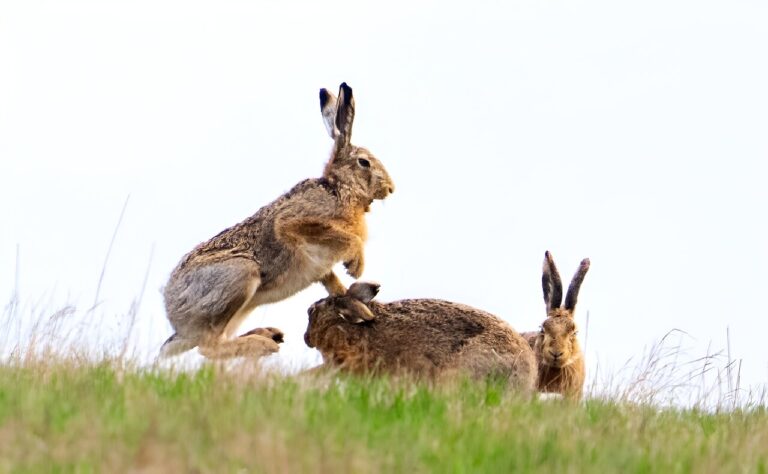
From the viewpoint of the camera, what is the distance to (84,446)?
481cm

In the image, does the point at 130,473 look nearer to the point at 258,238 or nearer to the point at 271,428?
the point at 271,428

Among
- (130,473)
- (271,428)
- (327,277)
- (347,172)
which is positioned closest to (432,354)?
(327,277)

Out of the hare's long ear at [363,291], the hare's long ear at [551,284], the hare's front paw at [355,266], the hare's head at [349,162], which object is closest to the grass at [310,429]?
the hare's long ear at [363,291]

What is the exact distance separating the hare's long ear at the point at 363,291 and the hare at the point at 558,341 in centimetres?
162

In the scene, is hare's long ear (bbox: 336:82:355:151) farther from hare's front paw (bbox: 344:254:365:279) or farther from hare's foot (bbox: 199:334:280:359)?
hare's foot (bbox: 199:334:280:359)

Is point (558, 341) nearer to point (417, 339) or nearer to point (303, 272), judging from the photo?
point (417, 339)

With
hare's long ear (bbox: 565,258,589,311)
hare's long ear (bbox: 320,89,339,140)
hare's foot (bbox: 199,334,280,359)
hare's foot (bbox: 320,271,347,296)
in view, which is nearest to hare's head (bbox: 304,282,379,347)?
hare's foot (bbox: 199,334,280,359)

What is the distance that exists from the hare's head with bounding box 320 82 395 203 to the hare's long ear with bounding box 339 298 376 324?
1370mm

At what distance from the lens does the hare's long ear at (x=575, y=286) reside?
36.4 ft

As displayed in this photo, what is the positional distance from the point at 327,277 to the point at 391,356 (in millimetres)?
1271

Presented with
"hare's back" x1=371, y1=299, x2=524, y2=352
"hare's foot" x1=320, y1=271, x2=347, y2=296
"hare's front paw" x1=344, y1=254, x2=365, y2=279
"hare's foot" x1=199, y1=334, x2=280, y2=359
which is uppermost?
"hare's front paw" x1=344, y1=254, x2=365, y2=279

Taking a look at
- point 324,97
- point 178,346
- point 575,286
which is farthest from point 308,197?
point 575,286

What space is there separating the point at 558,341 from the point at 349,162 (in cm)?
217

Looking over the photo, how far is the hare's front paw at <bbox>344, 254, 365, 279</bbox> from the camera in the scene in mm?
10156
